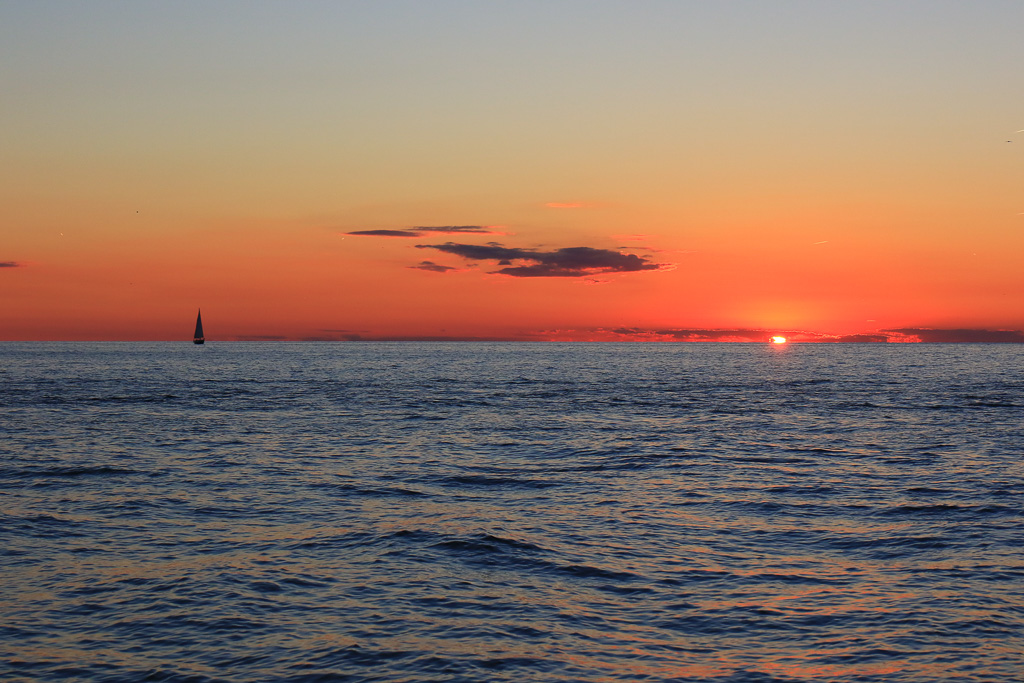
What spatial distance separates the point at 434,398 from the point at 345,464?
45125mm

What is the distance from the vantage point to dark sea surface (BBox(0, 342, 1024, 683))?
591 inches

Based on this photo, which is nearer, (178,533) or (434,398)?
(178,533)

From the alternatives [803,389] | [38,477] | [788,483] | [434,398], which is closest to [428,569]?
[788,483]

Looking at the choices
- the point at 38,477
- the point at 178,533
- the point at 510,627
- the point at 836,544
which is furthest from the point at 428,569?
the point at 38,477

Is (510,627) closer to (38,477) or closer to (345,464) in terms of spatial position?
(345,464)

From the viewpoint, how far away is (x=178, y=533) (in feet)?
79.5

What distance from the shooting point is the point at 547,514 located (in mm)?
27422

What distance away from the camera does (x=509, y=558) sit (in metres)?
21.7

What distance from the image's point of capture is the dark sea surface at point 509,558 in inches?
591

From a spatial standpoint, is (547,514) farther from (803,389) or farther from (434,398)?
(803,389)

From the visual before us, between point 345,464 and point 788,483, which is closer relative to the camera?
point 788,483

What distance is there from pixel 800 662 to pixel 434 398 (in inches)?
2758

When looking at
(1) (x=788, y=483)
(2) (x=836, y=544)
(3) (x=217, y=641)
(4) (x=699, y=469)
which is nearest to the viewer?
(3) (x=217, y=641)

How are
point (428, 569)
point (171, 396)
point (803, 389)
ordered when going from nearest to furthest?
point (428, 569)
point (171, 396)
point (803, 389)
